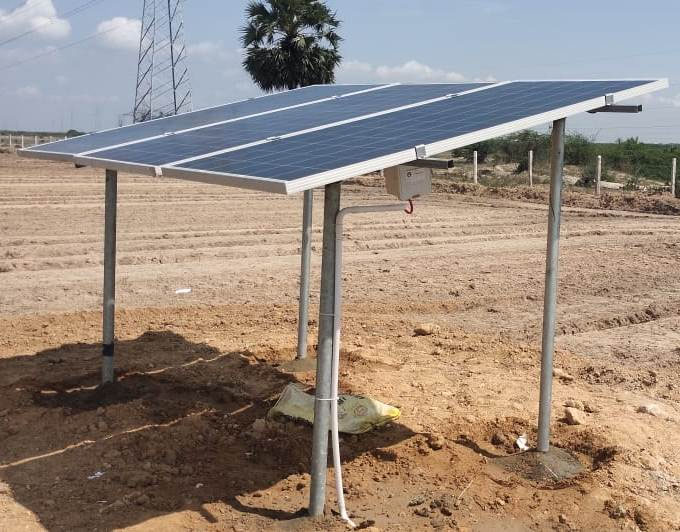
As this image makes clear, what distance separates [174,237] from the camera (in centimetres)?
1591

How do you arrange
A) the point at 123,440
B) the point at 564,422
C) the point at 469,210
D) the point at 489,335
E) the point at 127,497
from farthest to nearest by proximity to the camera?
1. the point at 469,210
2. the point at 489,335
3. the point at 564,422
4. the point at 123,440
5. the point at 127,497

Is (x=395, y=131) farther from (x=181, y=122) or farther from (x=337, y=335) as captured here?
(x=181, y=122)

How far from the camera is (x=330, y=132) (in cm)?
558

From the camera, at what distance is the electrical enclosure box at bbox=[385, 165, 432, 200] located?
538 cm

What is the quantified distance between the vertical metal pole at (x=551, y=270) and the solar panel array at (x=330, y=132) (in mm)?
343

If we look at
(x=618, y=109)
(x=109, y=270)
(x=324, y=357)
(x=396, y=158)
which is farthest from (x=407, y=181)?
(x=109, y=270)

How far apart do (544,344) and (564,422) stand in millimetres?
1124

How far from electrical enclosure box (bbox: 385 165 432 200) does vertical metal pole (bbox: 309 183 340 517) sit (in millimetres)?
510

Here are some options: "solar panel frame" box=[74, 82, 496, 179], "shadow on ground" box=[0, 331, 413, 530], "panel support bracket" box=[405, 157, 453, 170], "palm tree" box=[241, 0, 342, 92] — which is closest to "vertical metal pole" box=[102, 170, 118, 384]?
"shadow on ground" box=[0, 331, 413, 530]

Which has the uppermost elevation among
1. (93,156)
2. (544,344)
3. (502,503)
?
(93,156)

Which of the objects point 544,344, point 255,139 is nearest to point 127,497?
point 255,139

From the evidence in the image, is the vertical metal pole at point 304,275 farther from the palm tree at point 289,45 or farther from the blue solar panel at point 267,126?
the palm tree at point 289,45

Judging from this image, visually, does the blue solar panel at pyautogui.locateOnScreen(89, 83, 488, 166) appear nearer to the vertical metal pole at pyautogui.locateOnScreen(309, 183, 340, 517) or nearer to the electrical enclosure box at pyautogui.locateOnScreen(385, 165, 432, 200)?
the electrical enclosure box at pyautogui.locateOnScreen(385, 165, 432, 200)

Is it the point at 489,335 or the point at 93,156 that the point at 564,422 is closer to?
the point at 489,335
